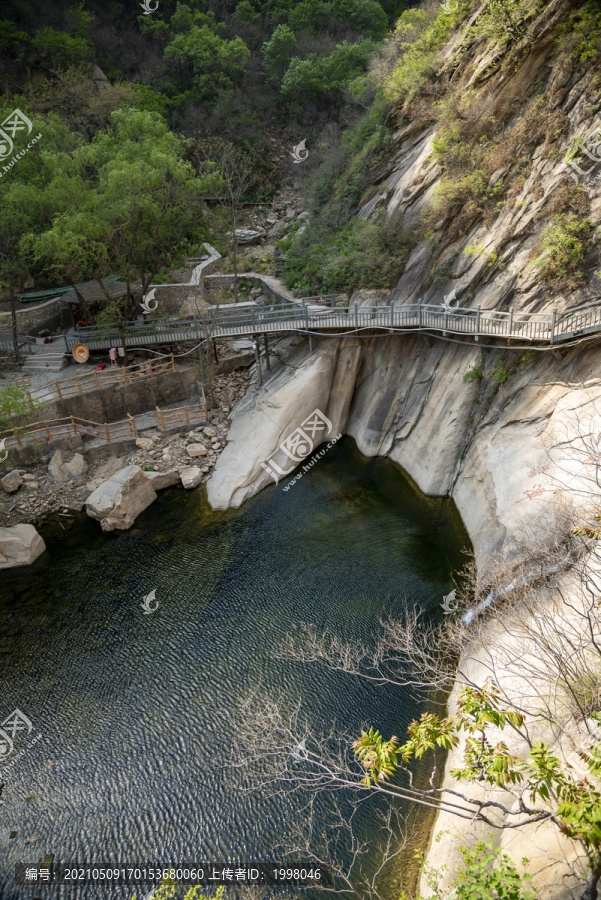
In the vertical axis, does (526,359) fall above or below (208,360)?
above

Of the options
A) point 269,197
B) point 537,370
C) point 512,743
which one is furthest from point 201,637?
point 269,197

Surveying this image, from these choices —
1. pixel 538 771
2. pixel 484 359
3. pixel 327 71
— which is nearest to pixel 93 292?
pixel 484 359

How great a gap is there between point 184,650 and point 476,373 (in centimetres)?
1316

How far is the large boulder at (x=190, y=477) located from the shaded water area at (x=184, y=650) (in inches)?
17.3

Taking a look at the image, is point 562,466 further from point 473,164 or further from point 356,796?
point 473,164

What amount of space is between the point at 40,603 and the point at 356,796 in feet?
36.4

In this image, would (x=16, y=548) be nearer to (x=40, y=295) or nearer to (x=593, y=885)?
(x=40, y=295)

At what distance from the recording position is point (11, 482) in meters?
20.7

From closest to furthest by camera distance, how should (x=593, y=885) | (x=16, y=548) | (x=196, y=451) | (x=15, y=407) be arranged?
(x=593, y=885), (x=16, y=548), (x=15, y=407), (x=196, y=451)

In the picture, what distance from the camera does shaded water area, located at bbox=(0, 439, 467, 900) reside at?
10945 mm

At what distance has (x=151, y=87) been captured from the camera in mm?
40156

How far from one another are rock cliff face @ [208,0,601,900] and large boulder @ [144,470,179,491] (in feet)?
5.76

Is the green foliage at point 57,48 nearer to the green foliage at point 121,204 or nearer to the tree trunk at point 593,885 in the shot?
the green foliage at point 121,204

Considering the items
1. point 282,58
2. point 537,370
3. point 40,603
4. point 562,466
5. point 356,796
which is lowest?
point 40,603
